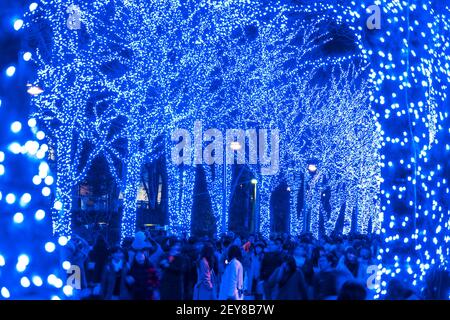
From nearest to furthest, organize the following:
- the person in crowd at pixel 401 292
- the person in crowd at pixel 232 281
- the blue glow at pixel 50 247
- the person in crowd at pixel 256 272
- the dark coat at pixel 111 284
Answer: the blue glow at pixel 50 247, the person in crowd at pixel 401 292, the dark coat at pixel 111 284, the person in crowd at pixel 232 281, the person in crowd at pixel 256 272

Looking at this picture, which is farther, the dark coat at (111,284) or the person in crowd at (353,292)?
the dark coat at (111,284)

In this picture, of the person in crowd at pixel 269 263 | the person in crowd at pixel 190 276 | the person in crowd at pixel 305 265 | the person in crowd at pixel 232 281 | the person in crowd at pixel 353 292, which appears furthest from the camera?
the person in crowd at pixel 269 263

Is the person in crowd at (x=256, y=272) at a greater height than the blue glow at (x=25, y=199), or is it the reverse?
the blue glow at (x=25, y=199)

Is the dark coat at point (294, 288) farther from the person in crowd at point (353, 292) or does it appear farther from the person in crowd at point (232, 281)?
the person in crowd at point (353, 292)

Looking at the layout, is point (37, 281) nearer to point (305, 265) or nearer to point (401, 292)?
point (401, 292)

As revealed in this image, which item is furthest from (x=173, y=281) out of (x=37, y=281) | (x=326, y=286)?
(x=37, y=281)

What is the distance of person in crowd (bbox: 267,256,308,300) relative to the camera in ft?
29.7

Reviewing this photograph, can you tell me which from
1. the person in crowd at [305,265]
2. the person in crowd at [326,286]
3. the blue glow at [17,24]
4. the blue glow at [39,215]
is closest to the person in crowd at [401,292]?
the person in crowd at [326,286]

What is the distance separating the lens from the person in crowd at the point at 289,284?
905cm

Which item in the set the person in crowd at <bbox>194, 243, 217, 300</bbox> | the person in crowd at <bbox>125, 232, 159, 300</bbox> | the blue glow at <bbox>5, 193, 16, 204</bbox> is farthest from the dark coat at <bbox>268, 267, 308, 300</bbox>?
the blue glow at <bbox>5, 193, 16, 204</bbox>

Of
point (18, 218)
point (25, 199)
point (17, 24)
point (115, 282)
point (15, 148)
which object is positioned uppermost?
point (17, 24)

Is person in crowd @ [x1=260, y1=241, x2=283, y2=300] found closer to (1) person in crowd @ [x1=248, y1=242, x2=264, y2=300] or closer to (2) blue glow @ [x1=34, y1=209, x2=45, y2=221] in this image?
(1) person in crowd @ [x1=248, y1=242, x2=264, y2=300]

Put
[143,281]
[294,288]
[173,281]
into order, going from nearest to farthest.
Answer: [294,288]
[143,281]
[173,281]

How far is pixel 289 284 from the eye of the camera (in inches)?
359
